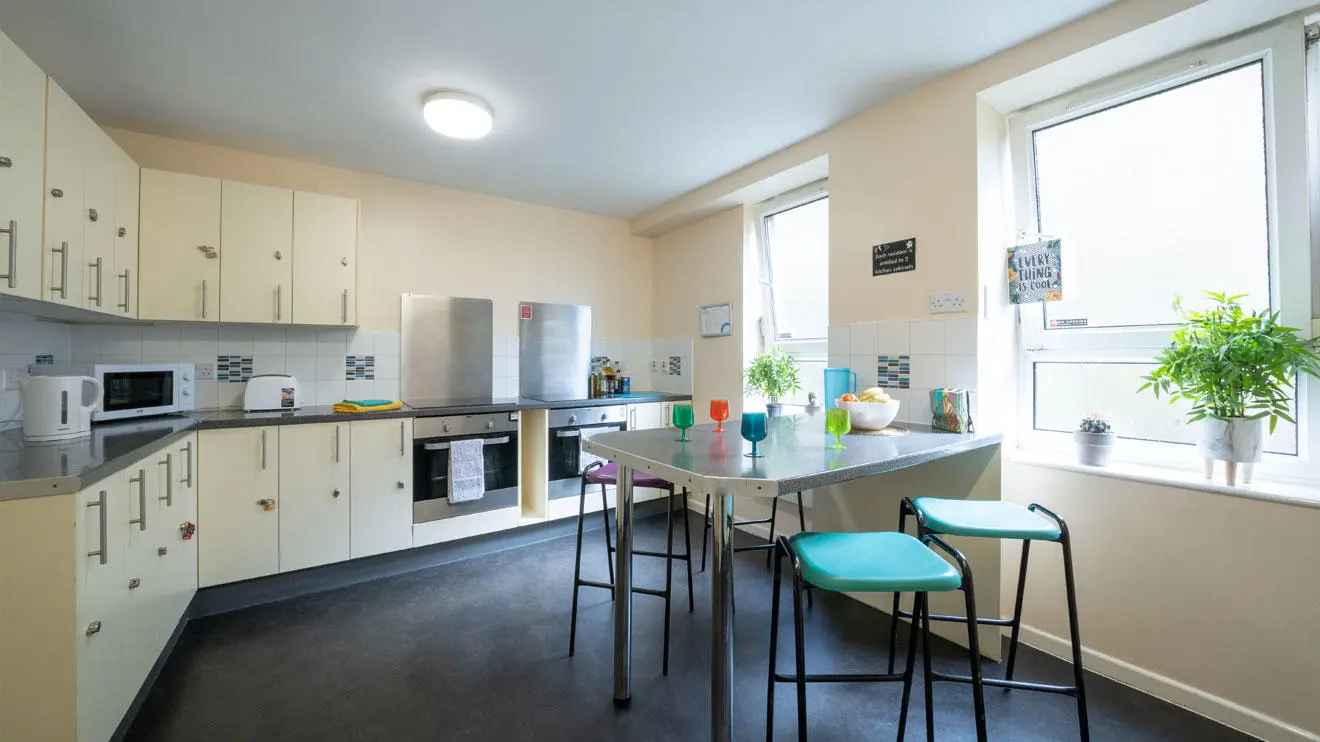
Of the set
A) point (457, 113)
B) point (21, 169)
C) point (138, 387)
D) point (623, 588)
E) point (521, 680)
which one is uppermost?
point (457, 113)

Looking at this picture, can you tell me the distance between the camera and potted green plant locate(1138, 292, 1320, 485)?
1.60 m

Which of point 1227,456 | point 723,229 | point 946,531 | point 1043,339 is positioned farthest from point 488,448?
point 1227,456

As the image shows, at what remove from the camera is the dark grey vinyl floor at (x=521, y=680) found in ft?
5.52

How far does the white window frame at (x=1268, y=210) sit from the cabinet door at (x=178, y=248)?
411 centimetres

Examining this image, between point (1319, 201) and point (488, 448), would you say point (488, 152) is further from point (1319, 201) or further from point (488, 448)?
point (1319, 201)

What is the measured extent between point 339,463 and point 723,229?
2979mm

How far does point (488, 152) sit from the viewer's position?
3123 mm

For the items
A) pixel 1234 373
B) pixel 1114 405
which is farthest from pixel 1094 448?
pixel 1234 373

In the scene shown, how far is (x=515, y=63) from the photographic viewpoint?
2.20m

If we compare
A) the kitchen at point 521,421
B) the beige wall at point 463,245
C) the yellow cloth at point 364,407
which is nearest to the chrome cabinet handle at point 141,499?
the kitchen at point 521,421

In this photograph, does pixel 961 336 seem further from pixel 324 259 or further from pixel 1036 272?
pixel 324 259

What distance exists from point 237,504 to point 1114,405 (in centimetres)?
400

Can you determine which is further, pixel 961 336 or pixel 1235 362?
pixel 961 336

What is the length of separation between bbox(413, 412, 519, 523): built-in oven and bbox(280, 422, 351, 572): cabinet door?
368 mm
